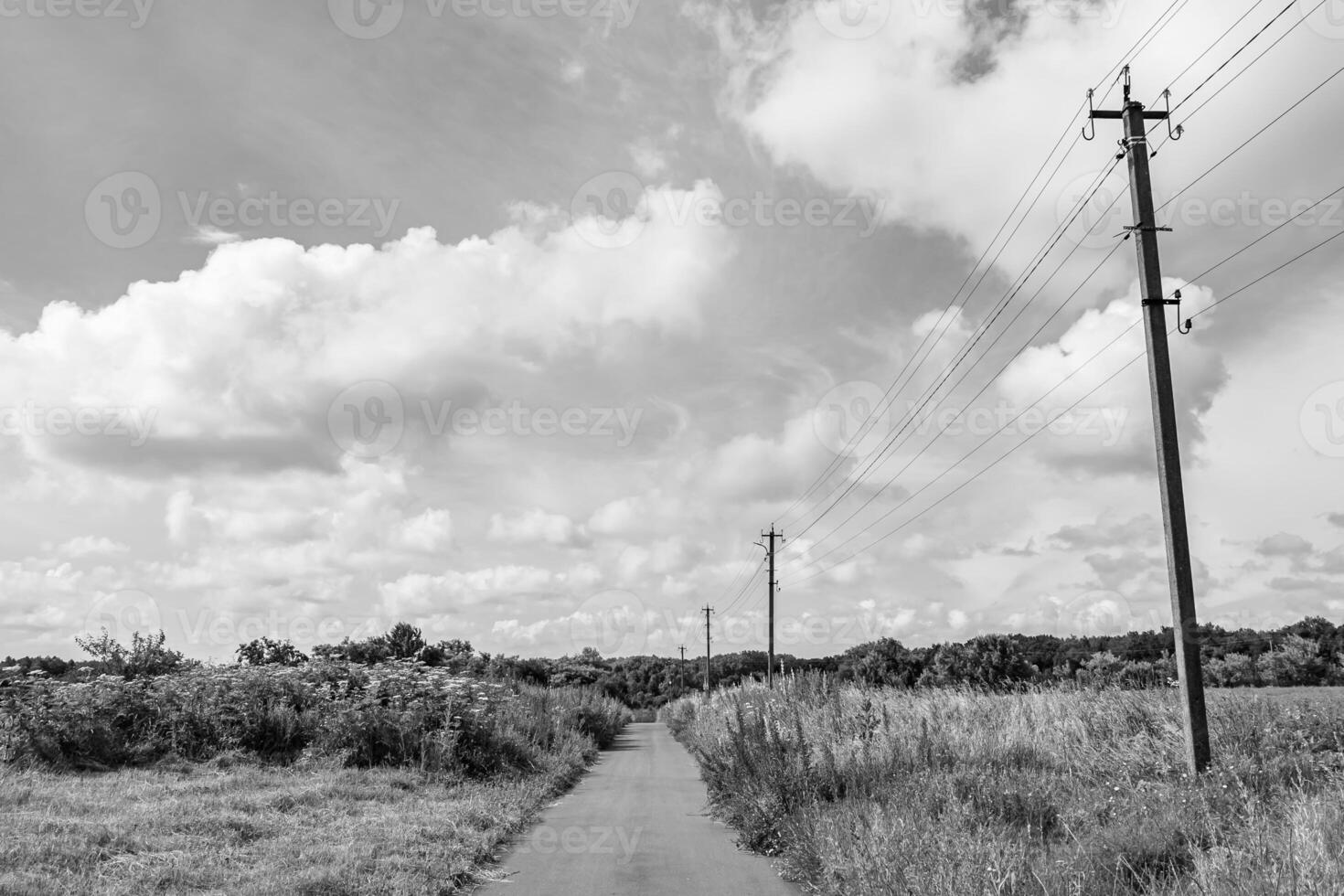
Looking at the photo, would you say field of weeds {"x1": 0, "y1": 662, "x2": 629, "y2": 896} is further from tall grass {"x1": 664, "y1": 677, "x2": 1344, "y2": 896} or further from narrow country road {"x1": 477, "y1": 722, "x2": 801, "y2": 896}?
tall grass {"x1": 664, "y1": 677, "x2": 1344, "y2": 896}

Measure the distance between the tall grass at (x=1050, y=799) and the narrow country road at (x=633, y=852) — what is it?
1.67 feet

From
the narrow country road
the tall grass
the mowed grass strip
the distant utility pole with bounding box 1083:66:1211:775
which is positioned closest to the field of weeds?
the mowed grass strip

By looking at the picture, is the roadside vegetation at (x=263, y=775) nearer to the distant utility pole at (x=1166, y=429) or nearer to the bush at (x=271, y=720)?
the bush at (x=271, y=720)

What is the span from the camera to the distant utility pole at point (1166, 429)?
10305 mm

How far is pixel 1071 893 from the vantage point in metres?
5.83

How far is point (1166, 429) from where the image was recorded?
1104 cm

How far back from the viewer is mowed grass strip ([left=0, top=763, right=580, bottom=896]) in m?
8.11

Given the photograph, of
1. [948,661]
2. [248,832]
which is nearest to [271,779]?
[248,832]

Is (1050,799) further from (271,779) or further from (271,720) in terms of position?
(271,720)

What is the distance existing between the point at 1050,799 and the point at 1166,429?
4717 mm

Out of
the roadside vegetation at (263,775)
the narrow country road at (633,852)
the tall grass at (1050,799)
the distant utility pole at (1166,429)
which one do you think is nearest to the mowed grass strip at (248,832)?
the roadside vegetation at (263,775)

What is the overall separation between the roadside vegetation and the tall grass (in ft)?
12.7

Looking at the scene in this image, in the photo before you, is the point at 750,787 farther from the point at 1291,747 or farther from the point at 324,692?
the point at 324,692

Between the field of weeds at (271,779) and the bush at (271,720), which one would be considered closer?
the field of weeds at (271,779)
